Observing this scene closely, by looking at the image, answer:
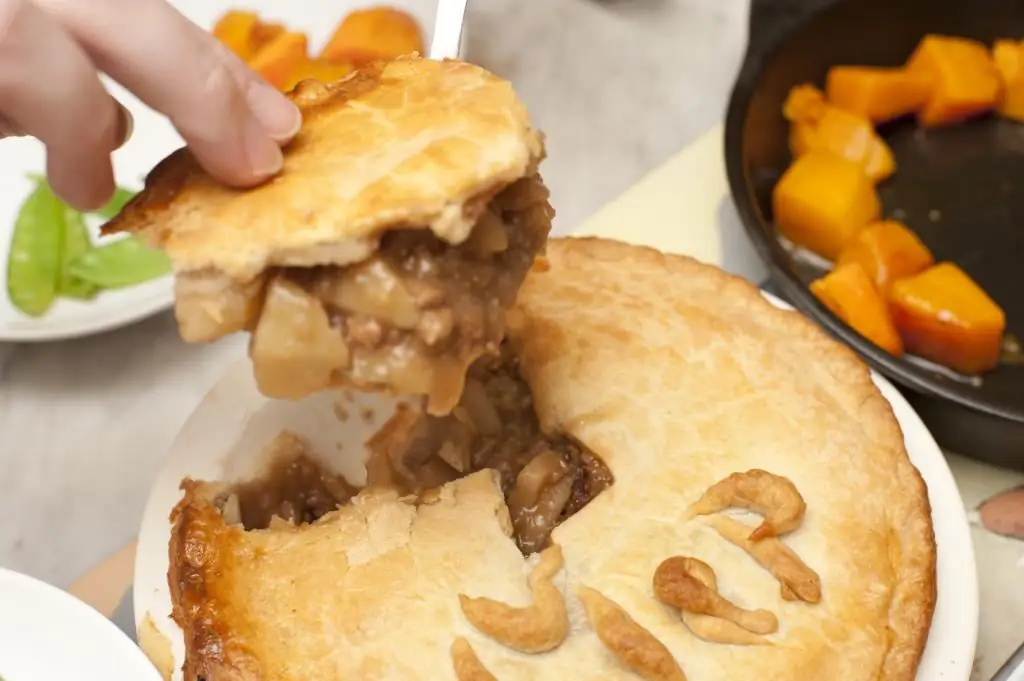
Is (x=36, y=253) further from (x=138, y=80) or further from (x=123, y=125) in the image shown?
(x=138, y=80)

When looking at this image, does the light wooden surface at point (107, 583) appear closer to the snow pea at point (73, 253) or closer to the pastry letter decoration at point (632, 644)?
the snow pea at point (73, 253)

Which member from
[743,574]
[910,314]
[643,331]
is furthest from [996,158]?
[743,574]

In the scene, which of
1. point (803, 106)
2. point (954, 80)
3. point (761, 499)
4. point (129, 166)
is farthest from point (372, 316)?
point (954, 80)

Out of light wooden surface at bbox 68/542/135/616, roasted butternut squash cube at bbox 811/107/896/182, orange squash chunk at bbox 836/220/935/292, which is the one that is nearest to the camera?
light wooden surface at bbox 68/542/135/616

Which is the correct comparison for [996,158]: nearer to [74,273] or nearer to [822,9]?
[822,9]

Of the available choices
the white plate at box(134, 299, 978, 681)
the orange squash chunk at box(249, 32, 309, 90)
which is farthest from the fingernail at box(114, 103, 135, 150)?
the orange squash chunk at box(249, 32, 309, 90)

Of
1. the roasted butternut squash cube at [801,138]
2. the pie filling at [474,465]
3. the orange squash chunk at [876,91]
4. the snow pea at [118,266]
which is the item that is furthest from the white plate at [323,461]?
the orange squash chunk at [876,91]

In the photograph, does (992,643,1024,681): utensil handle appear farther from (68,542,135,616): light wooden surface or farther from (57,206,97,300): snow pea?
(57,206,97,300): snow pea
